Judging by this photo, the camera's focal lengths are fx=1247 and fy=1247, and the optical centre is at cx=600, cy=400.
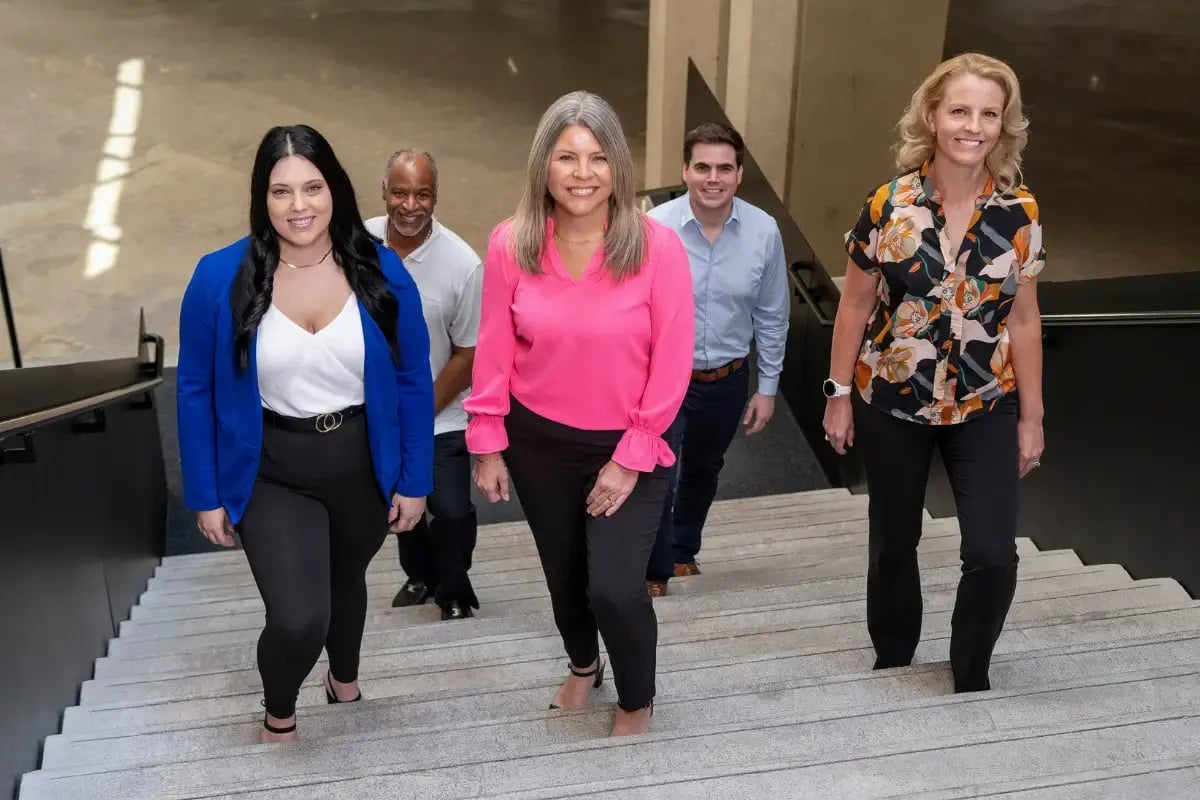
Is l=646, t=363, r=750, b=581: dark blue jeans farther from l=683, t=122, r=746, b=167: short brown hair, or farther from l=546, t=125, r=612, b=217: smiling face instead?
l=546, t=125, r=612, b=217: smiling face

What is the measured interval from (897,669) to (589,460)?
3.51 feet

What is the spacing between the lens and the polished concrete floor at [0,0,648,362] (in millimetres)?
9211

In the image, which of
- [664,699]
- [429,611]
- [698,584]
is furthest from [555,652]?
[698,584]

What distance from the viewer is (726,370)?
164 inches

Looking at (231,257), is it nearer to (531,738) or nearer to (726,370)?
(531,738)

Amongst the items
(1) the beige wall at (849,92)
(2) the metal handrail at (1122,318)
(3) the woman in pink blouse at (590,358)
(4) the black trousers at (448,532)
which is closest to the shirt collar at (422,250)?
(4) the black trousers at (448,532)

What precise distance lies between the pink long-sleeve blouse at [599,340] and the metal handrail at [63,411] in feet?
3.88

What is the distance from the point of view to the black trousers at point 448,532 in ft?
13.2

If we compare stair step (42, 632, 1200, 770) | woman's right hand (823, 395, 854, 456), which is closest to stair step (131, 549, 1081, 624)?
stair step (42, 632, 1200, 770)

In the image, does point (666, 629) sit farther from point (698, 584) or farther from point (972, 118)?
point (972, 118)

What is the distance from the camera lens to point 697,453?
14.1 ft

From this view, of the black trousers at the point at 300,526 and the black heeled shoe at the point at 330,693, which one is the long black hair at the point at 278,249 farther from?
the black heeled shoe at the point at 330,693

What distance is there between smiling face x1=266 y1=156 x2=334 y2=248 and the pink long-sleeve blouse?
39cm

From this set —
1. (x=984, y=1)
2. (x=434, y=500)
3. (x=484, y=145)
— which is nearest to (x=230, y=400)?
(x=434, y=500)
